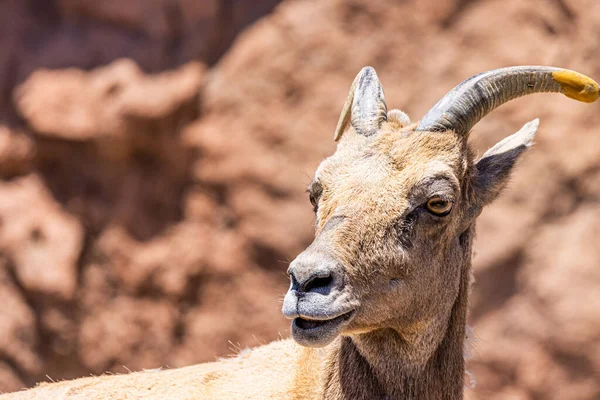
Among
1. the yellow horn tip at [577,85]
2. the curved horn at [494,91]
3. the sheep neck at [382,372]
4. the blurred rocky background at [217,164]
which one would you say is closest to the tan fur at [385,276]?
the sheep neck at [382,372]

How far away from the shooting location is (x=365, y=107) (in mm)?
5398

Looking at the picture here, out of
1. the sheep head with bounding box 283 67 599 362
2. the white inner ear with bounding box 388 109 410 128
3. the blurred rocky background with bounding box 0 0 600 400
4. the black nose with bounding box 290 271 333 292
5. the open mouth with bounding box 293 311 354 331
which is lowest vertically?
the open mouth with bounding box 293 311 354 331

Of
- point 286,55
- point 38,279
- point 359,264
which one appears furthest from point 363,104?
point 38,279

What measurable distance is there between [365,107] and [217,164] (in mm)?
6574

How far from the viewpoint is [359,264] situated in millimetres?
4496

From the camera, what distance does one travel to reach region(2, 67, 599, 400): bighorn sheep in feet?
14.6

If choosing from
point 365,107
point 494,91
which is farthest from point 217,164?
point 494,91

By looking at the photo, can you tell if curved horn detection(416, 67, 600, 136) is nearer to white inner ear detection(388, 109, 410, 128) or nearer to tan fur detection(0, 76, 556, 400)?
tan fur detection(0, 76, 556, 400)

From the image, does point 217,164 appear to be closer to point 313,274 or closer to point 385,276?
point 385,276

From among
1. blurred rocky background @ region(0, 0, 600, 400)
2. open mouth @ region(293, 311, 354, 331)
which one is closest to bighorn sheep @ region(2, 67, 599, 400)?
open mouth @ region(293, 311, 354, 331)

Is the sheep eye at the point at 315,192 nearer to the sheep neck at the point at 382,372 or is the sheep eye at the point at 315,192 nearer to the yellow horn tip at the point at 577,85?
the sheep neck at the point at 382,372

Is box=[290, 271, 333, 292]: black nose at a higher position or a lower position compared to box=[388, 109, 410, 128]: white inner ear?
lower

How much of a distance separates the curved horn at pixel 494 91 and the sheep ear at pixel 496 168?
33 cm

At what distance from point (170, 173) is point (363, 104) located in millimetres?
6890
